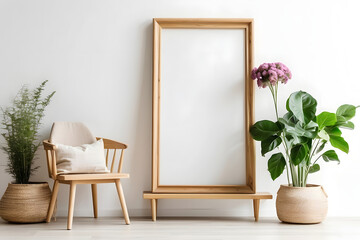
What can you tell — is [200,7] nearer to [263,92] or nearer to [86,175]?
[263,92]

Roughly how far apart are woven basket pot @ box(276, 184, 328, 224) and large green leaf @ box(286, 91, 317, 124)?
55 cm

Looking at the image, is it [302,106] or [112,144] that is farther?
[112,144]

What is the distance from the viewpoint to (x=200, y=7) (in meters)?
4.34

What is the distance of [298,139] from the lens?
3783 millimetres

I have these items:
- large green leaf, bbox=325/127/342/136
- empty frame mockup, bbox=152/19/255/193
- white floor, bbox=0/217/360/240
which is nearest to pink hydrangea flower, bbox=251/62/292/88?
empty frame mockup, bbox=152/19/255/193

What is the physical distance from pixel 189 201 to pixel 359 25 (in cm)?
218

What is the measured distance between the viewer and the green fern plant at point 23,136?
394 cm

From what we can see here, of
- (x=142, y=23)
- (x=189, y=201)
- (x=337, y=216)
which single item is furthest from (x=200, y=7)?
(x=337, y=216)

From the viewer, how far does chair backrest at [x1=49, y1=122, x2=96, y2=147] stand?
13.4 feet

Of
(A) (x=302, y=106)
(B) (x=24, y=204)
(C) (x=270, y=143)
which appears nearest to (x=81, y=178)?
(B) (x=24, y=204)

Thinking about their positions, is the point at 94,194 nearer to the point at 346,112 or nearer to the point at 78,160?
the point at 78,160

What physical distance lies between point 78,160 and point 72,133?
400mm

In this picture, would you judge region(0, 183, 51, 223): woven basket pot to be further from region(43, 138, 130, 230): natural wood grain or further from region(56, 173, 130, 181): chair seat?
region(56, 173, 130, 181): chair seat

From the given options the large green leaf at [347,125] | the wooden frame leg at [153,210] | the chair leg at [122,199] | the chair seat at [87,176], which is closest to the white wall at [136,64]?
the wooden frame leg at [153,210]
